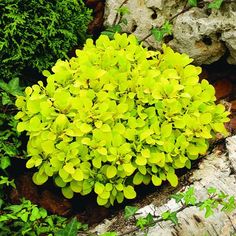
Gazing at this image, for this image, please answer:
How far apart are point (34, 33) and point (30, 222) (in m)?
1.16

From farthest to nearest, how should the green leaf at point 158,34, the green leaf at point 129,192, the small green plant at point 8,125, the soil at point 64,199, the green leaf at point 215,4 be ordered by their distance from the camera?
1. the green leaf at point 158,34
2. the green leaf at point 215,4
3. the soil at point 64,199
4. the small green plant at point 8,125
5. the green leaf at point 129,192

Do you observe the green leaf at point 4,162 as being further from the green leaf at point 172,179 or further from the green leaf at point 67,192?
the green leaf at point 172,179

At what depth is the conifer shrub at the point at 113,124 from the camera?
2934 mm

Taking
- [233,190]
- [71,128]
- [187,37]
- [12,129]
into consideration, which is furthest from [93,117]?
[187,37]

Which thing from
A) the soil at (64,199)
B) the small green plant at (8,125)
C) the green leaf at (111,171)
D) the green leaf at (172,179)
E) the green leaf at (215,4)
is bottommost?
the soil at (64,199)

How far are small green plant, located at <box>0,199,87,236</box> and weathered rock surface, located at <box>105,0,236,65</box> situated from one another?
1470 mm

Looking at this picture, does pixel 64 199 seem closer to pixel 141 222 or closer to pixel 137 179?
pixel 137 179

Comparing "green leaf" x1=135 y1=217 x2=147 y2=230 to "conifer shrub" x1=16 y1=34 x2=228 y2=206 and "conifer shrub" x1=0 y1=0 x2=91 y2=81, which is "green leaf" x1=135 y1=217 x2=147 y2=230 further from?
"conifer shrub" x1=0 y1=0 x2=91 y2=81

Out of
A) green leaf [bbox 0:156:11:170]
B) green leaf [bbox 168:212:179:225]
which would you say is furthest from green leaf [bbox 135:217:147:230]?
green leaf [bbox 0:156:11:170]

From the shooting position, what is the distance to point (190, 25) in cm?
371

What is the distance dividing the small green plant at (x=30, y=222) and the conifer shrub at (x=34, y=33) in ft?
3.03

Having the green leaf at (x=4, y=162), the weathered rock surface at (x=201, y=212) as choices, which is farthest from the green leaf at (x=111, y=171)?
the green leaf at (x=4, y=162)

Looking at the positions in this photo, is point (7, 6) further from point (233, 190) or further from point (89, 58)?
point (233, 190)

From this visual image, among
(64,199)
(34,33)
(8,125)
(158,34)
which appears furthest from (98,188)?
(158,34)
